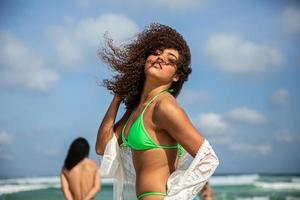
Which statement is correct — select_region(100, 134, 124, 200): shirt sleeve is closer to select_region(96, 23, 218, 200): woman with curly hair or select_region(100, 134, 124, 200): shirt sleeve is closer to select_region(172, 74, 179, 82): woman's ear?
select_region(96, 23, 218, 200): woman with curly hair

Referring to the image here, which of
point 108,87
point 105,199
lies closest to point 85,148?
point 108,87

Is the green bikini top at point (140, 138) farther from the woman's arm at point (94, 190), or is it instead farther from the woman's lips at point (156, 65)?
the woman's arm at point (94, 190)

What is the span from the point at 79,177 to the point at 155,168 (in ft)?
18.3

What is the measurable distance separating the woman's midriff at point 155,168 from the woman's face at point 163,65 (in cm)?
33

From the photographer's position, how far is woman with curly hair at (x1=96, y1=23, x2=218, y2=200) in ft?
8.97

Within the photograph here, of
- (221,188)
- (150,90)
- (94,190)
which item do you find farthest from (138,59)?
(221,188)

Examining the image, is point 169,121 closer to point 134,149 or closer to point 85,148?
point 134,149

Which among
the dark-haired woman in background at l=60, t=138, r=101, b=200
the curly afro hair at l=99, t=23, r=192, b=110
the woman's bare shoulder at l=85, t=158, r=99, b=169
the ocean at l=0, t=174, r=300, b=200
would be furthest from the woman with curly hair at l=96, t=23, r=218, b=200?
the ocean at l=0, t=174, r=300, b=200

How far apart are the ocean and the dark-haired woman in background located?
38.2 feet

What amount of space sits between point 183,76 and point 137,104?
0.97 feet

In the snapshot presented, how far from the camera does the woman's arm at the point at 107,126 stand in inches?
124

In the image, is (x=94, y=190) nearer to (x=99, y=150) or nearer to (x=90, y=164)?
(x=90, y=164)

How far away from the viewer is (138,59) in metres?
3.10

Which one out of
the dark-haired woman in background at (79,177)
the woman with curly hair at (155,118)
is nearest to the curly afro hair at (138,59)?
the woman with curly hair at (155,118)
